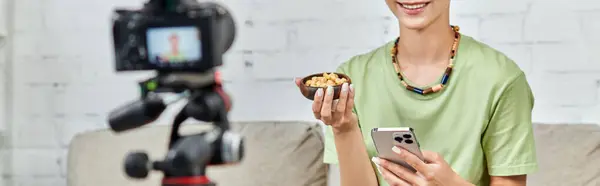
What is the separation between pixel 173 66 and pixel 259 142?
1087 millimetres

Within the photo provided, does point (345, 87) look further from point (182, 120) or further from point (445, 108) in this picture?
point (182, 120)

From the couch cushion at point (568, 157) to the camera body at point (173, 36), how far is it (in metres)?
1.09

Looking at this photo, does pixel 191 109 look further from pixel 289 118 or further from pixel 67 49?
pixel 67 49

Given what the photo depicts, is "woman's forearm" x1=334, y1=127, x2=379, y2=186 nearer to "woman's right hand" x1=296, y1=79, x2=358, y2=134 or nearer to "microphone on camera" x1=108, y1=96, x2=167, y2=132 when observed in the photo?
"woman's right hand" x1=296, y1=79, x2=358, y2=134

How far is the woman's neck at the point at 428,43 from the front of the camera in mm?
1252

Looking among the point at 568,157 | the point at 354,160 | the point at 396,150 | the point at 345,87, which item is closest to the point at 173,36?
the point at 345,87

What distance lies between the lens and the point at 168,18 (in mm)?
612

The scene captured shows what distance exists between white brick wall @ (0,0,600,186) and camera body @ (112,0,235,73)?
115 cm

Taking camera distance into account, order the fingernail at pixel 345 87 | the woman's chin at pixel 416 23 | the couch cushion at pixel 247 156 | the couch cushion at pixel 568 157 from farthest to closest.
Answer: the couch cushion at pixel 247 156, the couch cushion at pixel 568 157, the woman's chin at pixel 416 23, the fingernail at pixel 345 87

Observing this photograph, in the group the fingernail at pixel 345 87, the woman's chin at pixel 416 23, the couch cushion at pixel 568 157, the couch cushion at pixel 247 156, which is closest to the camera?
the fingernail at pixel 345 87

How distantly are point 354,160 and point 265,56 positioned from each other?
2.11 ft

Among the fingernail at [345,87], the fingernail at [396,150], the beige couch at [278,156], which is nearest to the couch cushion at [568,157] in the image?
the beige couch at [278,156]

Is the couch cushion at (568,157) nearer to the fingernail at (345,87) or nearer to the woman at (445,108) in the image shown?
the woman at (445,108)

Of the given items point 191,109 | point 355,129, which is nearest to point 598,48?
point 355,129
